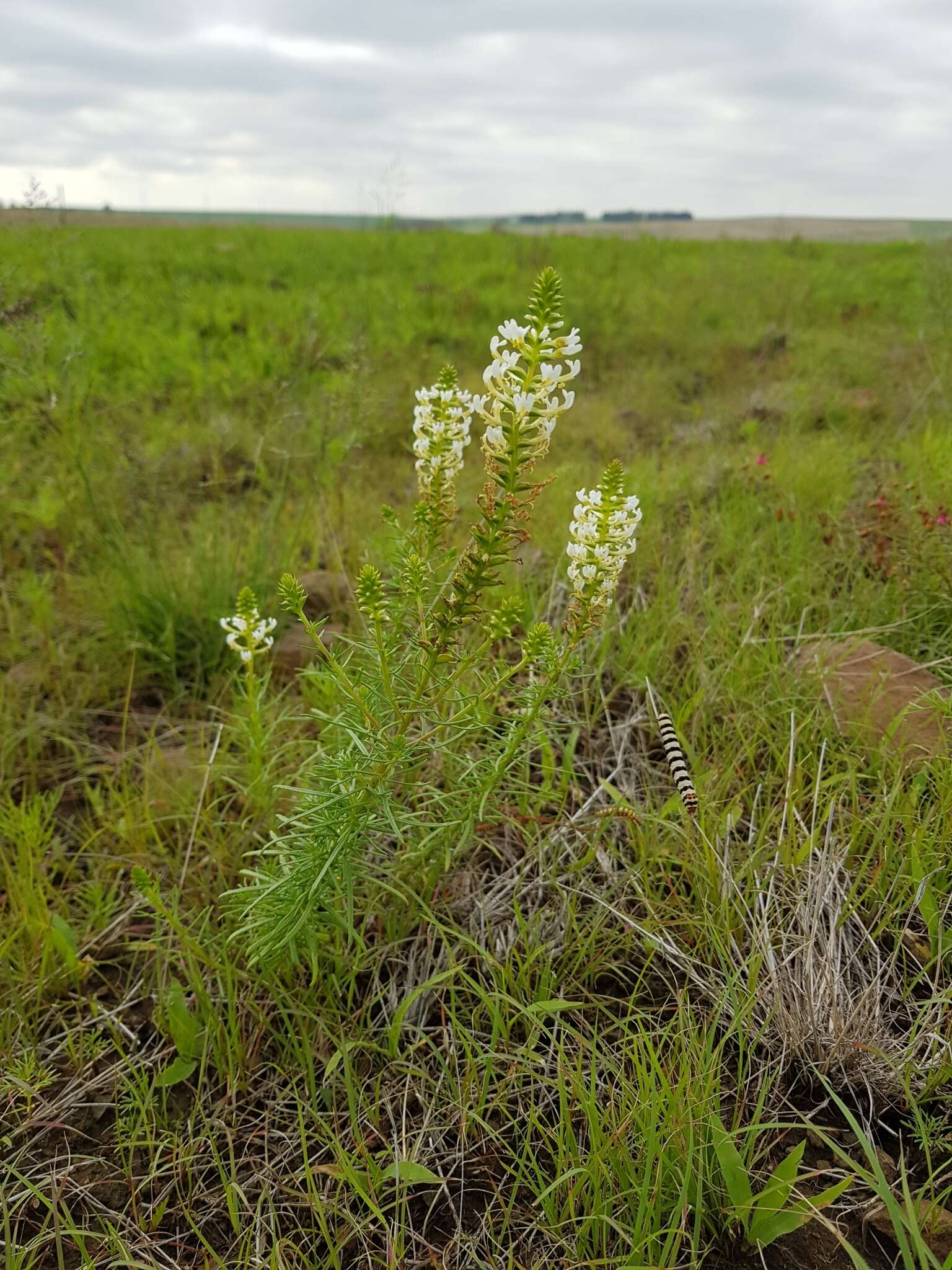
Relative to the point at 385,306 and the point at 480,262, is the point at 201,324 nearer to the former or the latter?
the point at 385,306

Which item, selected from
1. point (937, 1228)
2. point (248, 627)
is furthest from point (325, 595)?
point (937, 1228)

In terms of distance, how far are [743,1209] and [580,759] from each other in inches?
52.0

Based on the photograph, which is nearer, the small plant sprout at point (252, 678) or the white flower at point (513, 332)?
the white flower at point (513, 332)

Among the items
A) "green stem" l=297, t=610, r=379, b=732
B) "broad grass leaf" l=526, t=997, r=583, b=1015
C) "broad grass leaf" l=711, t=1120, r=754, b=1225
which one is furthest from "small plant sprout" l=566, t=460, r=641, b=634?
"broad grass leaf" l=711, t=1120, r=754, b=1225

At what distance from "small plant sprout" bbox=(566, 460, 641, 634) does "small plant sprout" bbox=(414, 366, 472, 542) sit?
41cm

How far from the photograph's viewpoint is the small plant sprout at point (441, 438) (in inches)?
77.1

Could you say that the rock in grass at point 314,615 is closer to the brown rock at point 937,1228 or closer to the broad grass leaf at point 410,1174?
the broad grass leaf at point 410,1174

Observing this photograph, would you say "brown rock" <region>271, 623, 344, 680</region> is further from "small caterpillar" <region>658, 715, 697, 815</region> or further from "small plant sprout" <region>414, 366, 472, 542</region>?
"small caterpillar" <region>658, 715, 697, 815</region>

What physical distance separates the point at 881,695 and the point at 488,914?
136 cm

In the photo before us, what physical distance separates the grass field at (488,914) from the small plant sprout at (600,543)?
0.61 feet

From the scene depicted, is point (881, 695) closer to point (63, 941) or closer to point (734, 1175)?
point (734, 1175)

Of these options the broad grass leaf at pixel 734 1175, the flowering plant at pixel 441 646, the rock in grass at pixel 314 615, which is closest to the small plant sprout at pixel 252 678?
the flowering plant at pixel 441 646

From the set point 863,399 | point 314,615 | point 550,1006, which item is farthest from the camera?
point 863,399

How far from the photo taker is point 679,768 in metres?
2.00
